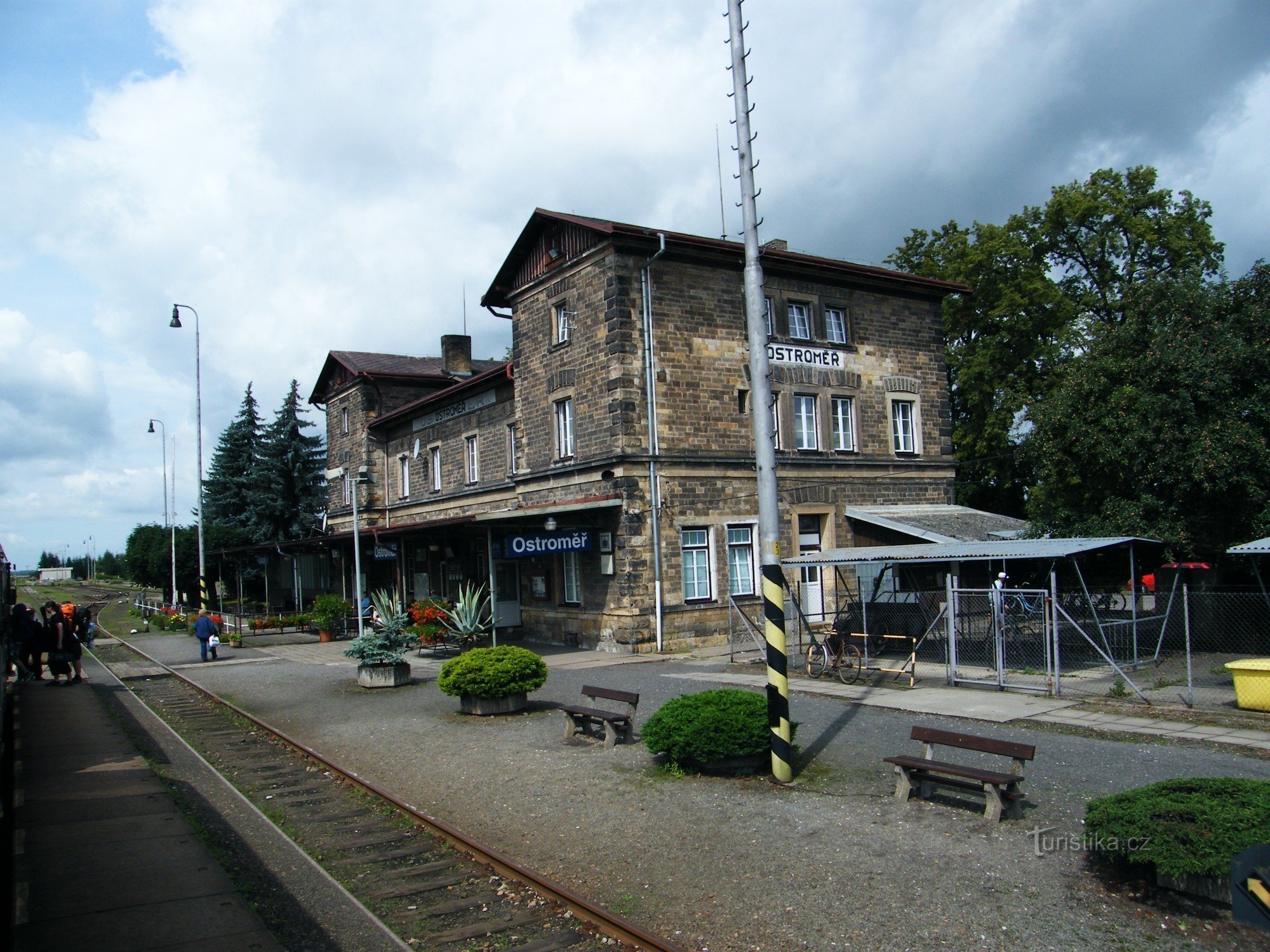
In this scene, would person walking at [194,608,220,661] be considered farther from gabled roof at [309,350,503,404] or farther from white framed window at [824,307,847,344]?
white framed window at [824,307,847,344]

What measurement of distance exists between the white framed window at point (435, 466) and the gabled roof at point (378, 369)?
4723mm

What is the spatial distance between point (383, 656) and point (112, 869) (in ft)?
34.5

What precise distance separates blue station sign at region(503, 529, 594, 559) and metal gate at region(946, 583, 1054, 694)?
8.06 m

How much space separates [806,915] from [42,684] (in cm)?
1883

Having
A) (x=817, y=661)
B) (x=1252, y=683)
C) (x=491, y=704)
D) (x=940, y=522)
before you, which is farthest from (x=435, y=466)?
(x=1252, y=683)

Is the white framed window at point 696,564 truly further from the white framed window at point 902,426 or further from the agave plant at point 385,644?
the white framed window at point 902,426

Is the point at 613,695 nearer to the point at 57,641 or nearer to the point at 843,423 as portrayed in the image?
the point at 57,641

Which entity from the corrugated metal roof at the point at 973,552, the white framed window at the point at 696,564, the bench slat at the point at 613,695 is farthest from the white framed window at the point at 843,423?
the bench slat at the point at 613,695

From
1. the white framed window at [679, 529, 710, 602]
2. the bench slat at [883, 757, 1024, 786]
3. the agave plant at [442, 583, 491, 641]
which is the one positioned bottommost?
the bench slat at [883, 757, 1024, 786]

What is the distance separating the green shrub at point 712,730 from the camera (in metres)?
9.05

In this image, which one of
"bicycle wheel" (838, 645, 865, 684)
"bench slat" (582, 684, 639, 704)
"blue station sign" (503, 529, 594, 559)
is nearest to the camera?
"bench slat" (582, 684, 639, 704)

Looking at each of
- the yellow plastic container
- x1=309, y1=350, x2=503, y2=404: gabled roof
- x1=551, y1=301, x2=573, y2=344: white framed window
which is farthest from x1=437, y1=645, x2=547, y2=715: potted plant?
x1=309, y1=350, x2=503, y2=404: gabled roof

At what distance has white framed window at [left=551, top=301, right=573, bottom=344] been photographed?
23.4 meters

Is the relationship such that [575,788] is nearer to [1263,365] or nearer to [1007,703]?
[1007,703]
